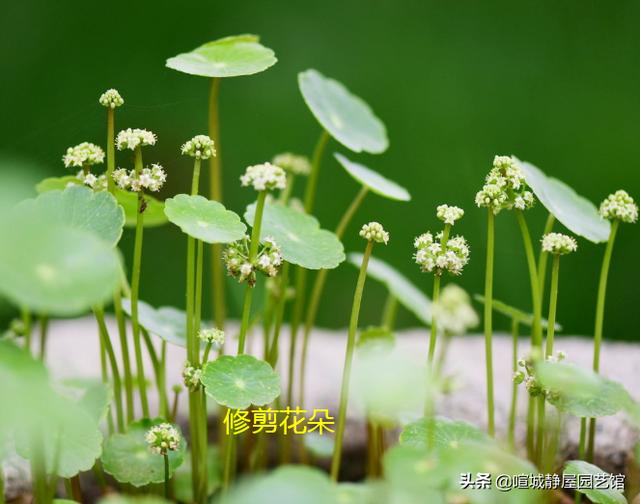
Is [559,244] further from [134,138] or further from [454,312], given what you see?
[134,138]

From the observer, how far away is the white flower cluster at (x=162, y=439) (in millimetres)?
685

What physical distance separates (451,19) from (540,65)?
0.32 metres

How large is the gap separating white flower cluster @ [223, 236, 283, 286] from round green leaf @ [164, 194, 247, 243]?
0.07 ft

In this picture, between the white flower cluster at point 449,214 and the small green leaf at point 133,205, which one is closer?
the white flower cluster at point 449,214

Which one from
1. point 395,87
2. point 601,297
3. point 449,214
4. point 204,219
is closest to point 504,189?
point 449,214

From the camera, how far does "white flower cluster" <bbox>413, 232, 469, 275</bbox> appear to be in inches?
25.7

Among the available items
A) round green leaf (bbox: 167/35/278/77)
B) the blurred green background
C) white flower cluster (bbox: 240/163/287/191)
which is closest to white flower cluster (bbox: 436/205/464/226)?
white flower cluster (bbox: 240/163/287/191)

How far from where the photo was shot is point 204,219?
675 millimetres

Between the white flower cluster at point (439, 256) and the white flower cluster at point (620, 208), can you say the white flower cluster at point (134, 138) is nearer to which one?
the white flower cluster at point (439, 256)

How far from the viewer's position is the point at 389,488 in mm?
504

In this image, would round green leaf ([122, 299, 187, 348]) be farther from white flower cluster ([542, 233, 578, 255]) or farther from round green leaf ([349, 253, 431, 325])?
white flower cluster ([542, 233, 578, 255])

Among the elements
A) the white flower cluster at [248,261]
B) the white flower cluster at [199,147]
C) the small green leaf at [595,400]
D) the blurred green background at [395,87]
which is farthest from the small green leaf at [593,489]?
the blurred green background at [395,87]

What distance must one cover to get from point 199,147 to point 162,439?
0.27m

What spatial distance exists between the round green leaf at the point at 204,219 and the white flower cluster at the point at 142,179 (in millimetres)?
23
